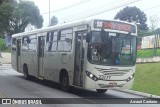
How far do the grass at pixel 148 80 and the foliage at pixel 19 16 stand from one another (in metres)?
55.3

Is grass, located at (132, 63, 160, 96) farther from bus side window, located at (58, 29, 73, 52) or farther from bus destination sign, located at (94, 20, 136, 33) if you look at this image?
bus side window, located at (58, 29, 73, 52)

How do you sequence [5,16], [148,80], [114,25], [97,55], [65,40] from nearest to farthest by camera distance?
[97,55] < [114,25] < [65,40] < [148,80] < [5,16]

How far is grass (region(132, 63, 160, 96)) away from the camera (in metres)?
20.4

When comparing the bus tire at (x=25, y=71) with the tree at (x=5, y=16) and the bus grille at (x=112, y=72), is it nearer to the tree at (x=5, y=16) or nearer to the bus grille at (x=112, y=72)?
the bus grille at (x=112, y=72)

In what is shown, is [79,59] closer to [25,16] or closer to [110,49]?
[110,49]

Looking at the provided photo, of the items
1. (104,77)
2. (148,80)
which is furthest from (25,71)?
(104,77)

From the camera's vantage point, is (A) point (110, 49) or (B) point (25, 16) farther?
(B) point (25, 16)

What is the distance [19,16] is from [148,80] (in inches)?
2356

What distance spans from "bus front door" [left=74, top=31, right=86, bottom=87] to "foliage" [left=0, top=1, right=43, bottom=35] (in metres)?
62.5

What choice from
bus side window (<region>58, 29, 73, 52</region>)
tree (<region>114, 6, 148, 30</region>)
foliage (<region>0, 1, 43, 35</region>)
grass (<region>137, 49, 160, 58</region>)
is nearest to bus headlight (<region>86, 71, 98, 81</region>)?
bus side window (<region>58, 29, 73, 52</region>)

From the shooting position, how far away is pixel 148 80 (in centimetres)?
2294

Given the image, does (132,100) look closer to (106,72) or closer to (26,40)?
(106,72)

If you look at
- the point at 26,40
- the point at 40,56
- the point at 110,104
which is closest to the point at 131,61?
the point at 110,104

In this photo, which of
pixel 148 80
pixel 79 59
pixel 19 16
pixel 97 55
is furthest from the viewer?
pixel 19 16
